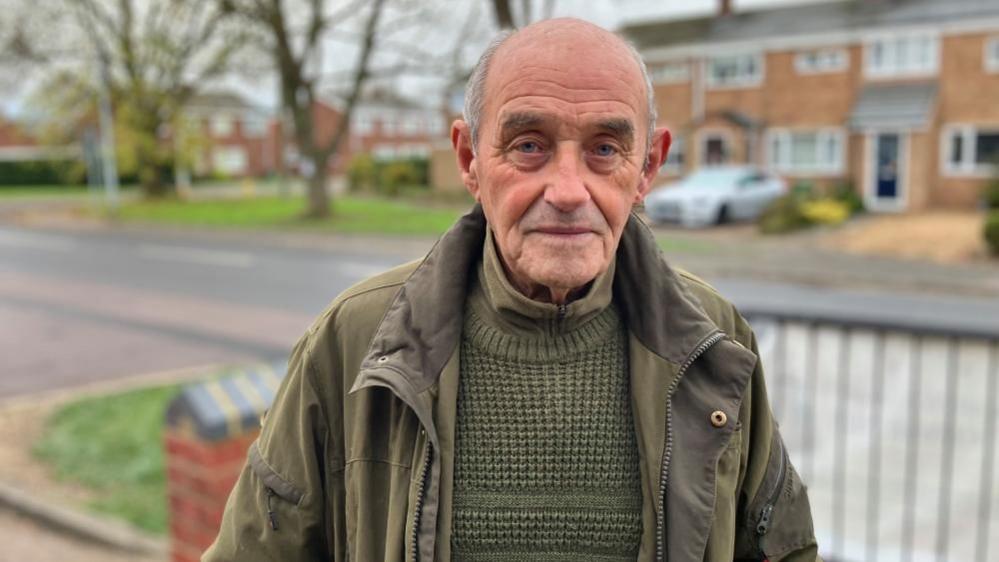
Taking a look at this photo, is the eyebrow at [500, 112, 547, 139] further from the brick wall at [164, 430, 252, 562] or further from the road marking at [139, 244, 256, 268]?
the road marking at [139, 244, 256, 268]

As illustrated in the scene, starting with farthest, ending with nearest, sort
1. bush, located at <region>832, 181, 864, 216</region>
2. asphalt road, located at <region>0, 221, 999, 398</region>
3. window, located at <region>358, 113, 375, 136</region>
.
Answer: window, located at <region>358, 113, 375, 136</region> → bush, located at <region>832, 181, 864, 216</region> → asphalt road, located at <region>0, 221, 999, 398</region>

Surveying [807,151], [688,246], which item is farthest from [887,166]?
[688,246]

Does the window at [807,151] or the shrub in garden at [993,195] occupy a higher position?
the window at [807,151]

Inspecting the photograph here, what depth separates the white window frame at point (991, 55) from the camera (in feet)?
87.2

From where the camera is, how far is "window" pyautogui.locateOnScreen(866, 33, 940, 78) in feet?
91.6

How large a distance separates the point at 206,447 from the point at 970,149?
28.4 meters

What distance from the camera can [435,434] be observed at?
1.66m

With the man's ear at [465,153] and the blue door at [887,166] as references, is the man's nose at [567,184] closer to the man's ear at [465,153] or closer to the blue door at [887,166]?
the man's ear at [465,153]

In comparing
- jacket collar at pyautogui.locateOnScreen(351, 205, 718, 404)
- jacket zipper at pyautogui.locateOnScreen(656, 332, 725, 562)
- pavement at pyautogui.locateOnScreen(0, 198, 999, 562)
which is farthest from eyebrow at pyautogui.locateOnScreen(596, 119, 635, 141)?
pavement at pyautogui.locateOnScreen(0, 198, 999, 562)

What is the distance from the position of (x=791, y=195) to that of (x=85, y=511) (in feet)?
70.5

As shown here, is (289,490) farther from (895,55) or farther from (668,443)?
(895,55)

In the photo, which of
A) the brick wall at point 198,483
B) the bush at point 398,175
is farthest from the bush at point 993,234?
the bush at point 398,175

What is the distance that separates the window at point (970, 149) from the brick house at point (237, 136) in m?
49.0

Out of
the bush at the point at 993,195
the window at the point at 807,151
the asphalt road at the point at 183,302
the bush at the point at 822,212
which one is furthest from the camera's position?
the window at the point at 807,151
